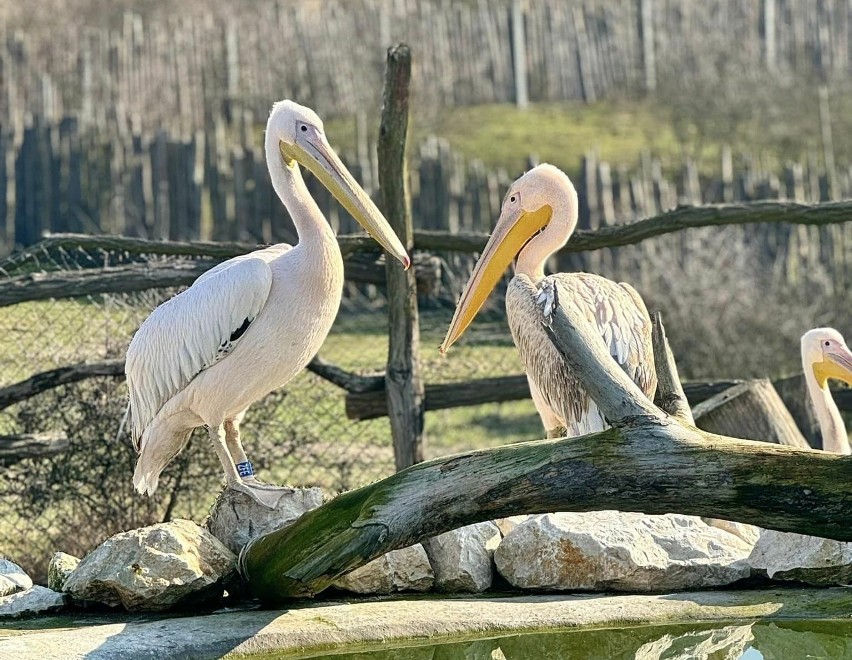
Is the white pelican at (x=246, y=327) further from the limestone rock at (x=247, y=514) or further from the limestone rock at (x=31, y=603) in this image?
the limestone rock at (x=31, y=603)

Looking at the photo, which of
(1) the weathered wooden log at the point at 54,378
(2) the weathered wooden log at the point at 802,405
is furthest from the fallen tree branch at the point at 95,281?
(2) the weathered wooden log at the point at 802,405

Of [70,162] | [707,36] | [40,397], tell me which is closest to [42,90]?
[70,162]

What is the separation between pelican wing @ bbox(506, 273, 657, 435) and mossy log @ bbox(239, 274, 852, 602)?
2.91 ft

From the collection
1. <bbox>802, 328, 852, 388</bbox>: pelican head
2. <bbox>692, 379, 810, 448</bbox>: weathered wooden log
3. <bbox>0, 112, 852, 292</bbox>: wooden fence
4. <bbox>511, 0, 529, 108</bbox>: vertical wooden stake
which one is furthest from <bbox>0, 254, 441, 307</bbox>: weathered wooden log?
<bbox>511, 0, 529, 108</bbox>: vertical wooden stake

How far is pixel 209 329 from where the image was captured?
4453 millimetres

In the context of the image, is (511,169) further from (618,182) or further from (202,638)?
(202,638)

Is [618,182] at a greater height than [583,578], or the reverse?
[618,182]

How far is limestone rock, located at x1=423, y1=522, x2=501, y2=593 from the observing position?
14.2 feet

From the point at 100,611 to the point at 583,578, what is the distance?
4.90ft

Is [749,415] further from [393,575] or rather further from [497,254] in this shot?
[393,575]

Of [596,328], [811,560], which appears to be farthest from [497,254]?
[811,560]

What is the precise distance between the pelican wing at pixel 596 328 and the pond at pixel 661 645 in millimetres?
995

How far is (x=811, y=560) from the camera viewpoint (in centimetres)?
425

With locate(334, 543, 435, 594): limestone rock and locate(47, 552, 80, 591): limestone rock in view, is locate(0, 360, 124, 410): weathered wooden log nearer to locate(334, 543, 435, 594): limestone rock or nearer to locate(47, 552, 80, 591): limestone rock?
locate(47, 552, 80, 591): limestone rock
